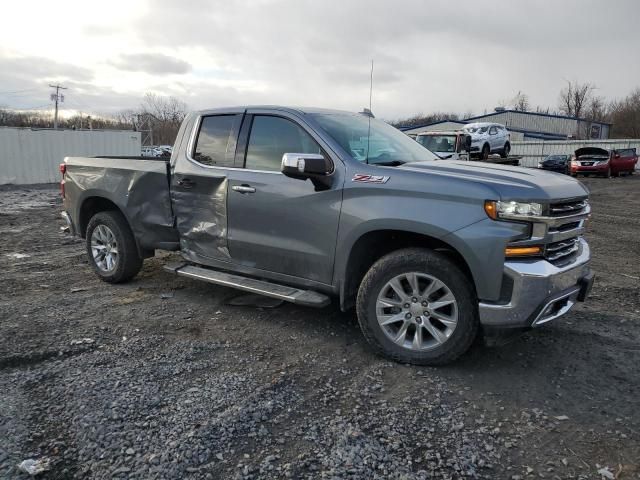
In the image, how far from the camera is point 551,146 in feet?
144

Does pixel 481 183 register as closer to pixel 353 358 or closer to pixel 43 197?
pixel 353 358

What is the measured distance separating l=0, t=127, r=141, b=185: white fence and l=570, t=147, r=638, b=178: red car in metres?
23.7

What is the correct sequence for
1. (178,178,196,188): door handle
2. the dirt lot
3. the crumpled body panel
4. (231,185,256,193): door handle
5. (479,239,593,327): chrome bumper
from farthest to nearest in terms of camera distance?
(178,178,196,188): door handle, the crumpled body panel, (231,185,256,193): door handle, (479,239,593,327): chrome bumper, the dirt lot

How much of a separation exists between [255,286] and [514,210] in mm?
2216

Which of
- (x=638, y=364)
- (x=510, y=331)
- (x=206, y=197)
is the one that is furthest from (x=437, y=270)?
(x=206, y=197)

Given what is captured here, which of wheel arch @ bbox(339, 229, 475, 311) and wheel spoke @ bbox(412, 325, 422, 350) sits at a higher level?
wheel arch @ bbox(339, 229, 475, 311)

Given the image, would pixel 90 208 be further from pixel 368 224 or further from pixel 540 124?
pixel 540 124

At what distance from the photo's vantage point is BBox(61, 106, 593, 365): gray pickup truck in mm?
3318

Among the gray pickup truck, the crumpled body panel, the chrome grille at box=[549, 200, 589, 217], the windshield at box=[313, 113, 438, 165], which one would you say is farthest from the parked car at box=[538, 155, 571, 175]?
the crumpled body panel

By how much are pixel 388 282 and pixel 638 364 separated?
2.00 metres

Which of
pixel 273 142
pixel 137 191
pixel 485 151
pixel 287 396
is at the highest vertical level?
pixel 485 151

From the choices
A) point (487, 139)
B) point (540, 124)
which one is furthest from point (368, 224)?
point (540, 124)

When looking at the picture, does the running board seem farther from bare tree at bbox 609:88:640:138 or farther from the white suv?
bare tree at bbox 609:88:640:138

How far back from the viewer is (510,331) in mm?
3395
